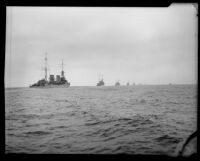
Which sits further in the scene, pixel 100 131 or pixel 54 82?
pixel 54 82

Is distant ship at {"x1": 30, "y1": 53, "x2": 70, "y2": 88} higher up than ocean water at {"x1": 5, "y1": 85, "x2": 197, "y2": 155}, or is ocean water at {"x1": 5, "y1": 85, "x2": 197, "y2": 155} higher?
distant ship at {"x1": 30, "y1": 53, "x2": 70, "y2": 88}

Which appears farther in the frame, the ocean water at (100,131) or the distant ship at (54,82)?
the distant ship at (54,82)

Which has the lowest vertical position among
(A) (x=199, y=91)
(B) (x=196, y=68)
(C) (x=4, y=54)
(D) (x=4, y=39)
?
(A) (x=199, y=91)

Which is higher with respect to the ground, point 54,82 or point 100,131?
point 54,82

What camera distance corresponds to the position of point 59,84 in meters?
63.4

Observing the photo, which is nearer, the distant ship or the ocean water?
the ocean water

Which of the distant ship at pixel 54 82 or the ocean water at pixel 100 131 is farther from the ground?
the distant ship at pixel 54 82
